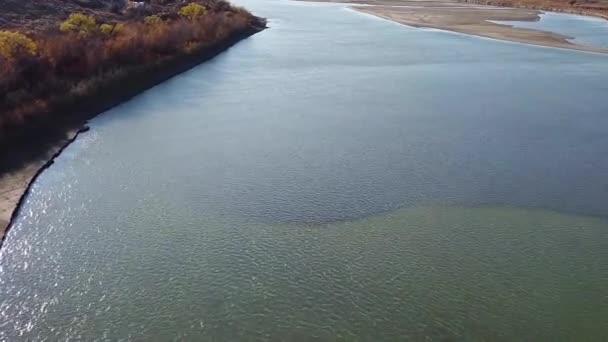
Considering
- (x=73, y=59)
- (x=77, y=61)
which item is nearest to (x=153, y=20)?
(x=77, y=61)

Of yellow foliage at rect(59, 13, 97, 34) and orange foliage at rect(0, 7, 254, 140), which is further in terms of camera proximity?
yellow foliage at rect(59, 13, 97, 34)

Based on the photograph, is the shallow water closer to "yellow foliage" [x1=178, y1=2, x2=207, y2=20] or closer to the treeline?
"yellow foliage" [x1=178, y1=2, x2=207, y2=20]

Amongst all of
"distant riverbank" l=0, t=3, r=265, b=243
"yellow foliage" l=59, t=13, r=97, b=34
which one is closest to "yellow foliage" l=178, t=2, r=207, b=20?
"distant riverbank" l=0, t=3, r=265, b=243

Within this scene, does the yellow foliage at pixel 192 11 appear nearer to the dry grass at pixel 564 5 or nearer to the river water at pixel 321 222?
the river water at pixel 321 222

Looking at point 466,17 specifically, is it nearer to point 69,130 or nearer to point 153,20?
point 153,20

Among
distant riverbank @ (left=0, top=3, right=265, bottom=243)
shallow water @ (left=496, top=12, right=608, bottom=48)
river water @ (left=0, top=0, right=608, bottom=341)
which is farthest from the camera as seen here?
shallow water @ (left=496, top=12, right=608, bottom=48)

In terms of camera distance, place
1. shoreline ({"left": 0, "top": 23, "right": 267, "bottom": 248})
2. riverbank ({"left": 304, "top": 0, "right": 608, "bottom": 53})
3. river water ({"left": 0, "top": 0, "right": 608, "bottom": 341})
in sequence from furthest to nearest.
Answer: riverbank ({"left": 304, "top": 0, "right": 608, "bottom": 53}) → shoreline ({"left": 0, "top": 23, "right": 267, "bottom": 248}) → river water ({"left": 0, "top": 0, "right": 608, "bottom": 341})
